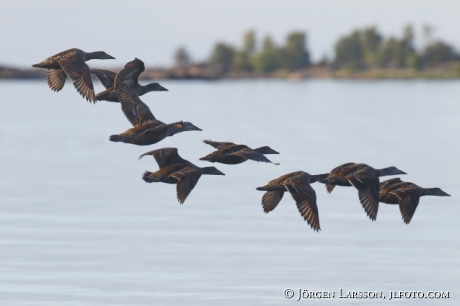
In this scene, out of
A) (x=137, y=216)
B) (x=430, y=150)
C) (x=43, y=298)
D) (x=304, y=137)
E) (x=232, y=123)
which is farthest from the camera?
(x=232, y=123)

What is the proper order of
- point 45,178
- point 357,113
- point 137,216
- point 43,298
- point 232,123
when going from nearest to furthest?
point 43,298 → point 137,216 → point 45,178 → point 232,123 → point 357,113

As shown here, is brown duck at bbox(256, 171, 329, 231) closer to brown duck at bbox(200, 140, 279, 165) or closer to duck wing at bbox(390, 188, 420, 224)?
brown duck at bbox(200, 140, 279, 165)

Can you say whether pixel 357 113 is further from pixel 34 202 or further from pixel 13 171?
pixel 34 202

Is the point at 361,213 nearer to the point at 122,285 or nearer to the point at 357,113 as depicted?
the point at 122,285

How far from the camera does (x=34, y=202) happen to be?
23.3 meters

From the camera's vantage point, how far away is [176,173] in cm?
1293

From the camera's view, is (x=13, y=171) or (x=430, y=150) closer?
(x=13, y=171)

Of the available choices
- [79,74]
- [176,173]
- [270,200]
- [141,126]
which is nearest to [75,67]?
[79,74]

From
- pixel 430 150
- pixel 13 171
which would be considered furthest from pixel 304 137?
pixel 13 171

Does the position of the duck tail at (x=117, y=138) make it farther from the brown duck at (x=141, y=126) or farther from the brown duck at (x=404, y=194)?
the brown duck at (x=404, y=194)

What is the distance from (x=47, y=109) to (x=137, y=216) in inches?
1532

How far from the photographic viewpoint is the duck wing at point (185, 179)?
1270 cm

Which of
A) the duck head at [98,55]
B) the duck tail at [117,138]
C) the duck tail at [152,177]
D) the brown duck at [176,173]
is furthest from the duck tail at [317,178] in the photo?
the duck head at [98,55]

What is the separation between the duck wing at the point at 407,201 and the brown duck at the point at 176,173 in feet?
6.84
